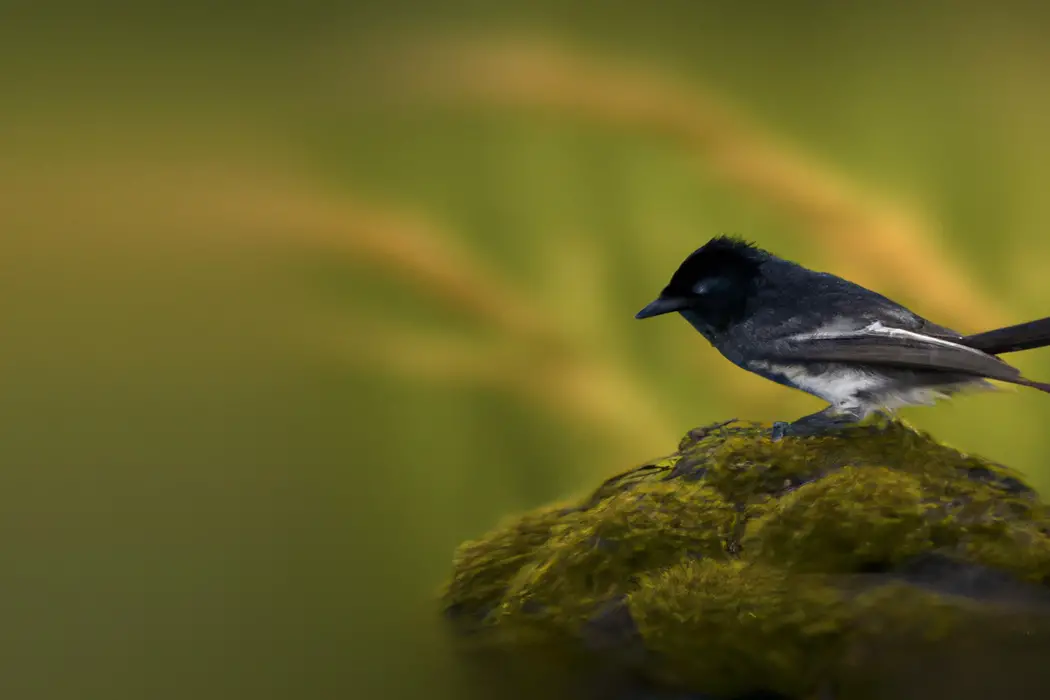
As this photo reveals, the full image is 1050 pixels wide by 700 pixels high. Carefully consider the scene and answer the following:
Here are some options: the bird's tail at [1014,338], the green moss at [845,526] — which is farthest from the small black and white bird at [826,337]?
the green moss at [845,526]

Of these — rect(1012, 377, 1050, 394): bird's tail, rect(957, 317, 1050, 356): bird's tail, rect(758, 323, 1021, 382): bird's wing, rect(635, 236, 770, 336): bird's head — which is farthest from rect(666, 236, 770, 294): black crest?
rect(1012, 377, 1050, 394): bird's tail

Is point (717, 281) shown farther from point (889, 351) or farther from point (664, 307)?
point (889, 351)

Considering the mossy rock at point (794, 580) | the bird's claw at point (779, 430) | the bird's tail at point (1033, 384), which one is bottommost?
the mossy rock at point (794, 580)

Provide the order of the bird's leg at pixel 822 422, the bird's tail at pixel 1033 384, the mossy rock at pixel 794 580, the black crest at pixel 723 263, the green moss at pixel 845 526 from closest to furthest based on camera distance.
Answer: the mossy rock at pixel 794 580 → the green moss at pixel 845 526 → the bird's tail at pixel 1033 384 → the bird's leg at pixel 822 422 → the black crest at pixel 723 263

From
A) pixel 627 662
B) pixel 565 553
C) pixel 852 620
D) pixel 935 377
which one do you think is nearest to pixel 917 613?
pixel 852 620

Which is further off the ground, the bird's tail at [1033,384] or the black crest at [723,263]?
the black crest at [723,263]

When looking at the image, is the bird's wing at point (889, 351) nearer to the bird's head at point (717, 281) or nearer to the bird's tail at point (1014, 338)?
the bird's tail at point (1014, 338)

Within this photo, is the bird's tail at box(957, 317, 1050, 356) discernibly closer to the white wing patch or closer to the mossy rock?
the white wing patch
